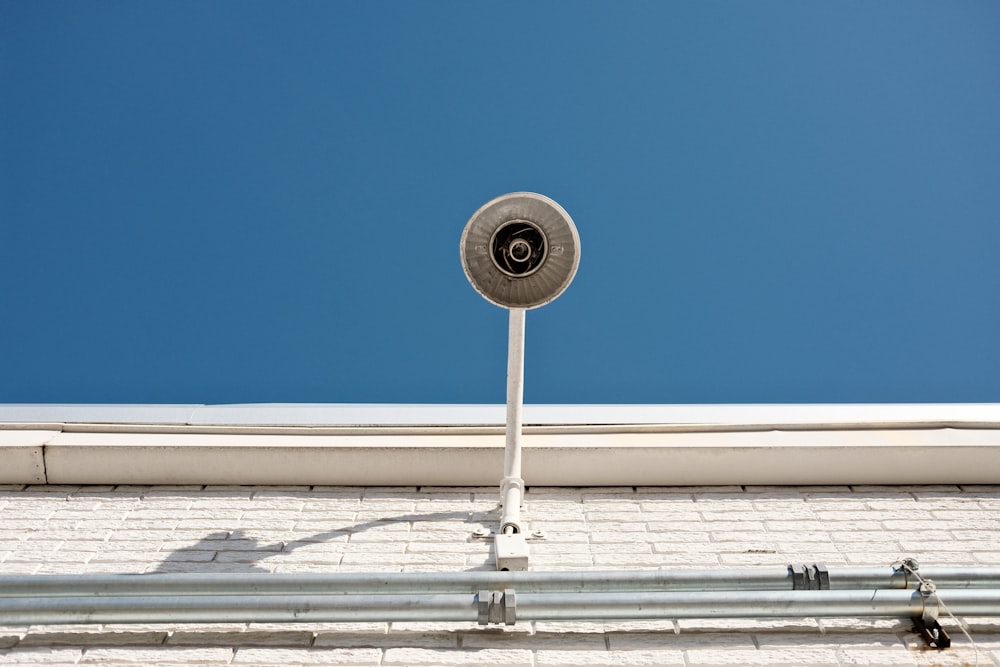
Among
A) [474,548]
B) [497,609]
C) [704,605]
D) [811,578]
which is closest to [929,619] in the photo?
[811,578]

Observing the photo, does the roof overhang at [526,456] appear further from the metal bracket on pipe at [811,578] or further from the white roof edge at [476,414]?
the metal bracket on pipe at [811,578]

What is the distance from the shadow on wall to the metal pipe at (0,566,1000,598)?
0.45m

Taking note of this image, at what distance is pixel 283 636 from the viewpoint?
2.75 metres

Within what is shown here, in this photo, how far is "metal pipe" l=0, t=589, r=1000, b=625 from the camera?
8.86 ft

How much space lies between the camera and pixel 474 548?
3.44 meters

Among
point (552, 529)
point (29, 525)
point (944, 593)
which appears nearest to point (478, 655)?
point (552, 529)

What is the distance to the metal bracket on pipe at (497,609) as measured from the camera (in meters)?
2.71

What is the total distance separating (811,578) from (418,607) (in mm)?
1387

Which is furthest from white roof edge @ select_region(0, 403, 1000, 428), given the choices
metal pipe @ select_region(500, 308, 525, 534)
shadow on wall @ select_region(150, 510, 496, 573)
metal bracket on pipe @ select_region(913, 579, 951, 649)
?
metal bracket on pipe @ select_region(913, 579, 951, 649)

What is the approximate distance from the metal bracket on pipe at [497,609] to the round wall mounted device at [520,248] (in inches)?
46.1

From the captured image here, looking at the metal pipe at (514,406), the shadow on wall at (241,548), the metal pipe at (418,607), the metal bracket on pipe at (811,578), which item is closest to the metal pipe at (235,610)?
the metal pipe at (418,607)

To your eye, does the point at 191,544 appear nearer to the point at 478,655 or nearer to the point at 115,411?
the point at 115,411

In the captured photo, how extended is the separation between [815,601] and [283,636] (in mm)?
1812

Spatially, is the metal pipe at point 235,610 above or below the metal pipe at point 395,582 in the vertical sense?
below
